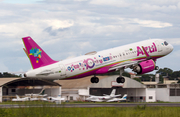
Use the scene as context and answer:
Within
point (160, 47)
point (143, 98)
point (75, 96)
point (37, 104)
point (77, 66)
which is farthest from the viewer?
point (143, 98)

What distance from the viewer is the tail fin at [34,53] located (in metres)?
45.7

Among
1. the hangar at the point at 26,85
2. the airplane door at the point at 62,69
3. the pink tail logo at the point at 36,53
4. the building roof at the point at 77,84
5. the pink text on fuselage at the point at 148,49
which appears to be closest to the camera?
the pink tail logo at the point at 36,53

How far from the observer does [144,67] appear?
179 ft

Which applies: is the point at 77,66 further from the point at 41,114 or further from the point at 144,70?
the point at 41,114

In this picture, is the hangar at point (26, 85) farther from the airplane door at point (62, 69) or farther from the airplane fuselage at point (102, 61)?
the airplane door at point (62, 69)

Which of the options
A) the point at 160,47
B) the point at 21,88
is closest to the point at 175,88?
the point at 21,88

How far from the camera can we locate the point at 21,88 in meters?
114

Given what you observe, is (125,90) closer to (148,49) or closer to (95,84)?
(95,84)

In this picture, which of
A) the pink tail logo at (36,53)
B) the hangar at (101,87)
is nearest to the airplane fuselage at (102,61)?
the pink tail logo at (36,53)

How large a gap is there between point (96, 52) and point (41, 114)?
2220 cm

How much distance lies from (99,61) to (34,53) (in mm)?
10323

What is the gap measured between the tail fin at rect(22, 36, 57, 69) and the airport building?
5354 centimetres

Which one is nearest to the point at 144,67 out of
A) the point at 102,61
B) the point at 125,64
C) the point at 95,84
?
the point at 125,64

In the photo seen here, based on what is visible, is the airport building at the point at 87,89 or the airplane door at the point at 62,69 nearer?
the airplane door at the point at 62,69
